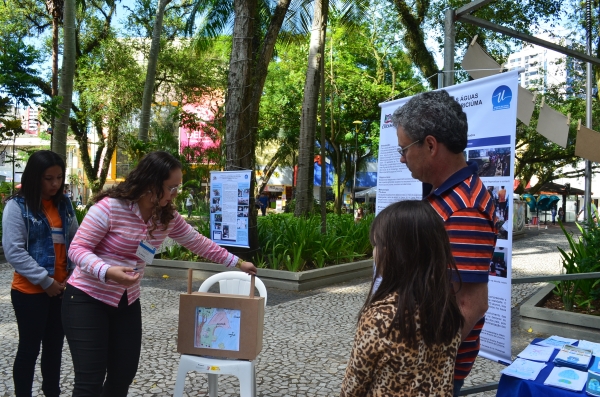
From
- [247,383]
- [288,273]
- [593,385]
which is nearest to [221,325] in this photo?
[247,383]

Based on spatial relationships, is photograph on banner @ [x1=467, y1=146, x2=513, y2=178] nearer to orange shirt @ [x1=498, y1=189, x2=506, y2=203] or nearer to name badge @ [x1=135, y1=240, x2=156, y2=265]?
orange shirt @ [x1=498, y1=189, x2=506, y2=203]

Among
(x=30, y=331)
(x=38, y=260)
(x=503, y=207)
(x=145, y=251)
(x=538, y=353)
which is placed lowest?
(x=30, y=331)

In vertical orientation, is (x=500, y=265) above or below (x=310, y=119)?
below

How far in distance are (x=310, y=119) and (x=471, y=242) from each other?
11484 millimetres

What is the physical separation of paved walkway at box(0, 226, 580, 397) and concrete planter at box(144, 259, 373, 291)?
6.5 inches

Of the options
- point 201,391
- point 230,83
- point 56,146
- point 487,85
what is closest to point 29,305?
point 201,391

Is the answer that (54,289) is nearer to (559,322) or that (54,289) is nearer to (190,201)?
(559,322)

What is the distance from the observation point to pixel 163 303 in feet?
22.4

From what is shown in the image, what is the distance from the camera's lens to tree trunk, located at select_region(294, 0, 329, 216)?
1265cm

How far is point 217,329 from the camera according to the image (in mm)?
2863

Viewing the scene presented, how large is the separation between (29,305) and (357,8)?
1365 cm

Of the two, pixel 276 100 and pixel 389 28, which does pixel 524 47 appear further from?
pixel 276 100

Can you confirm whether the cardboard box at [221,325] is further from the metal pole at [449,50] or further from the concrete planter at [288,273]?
the concrete planter at [288,273]

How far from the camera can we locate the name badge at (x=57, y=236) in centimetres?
317
